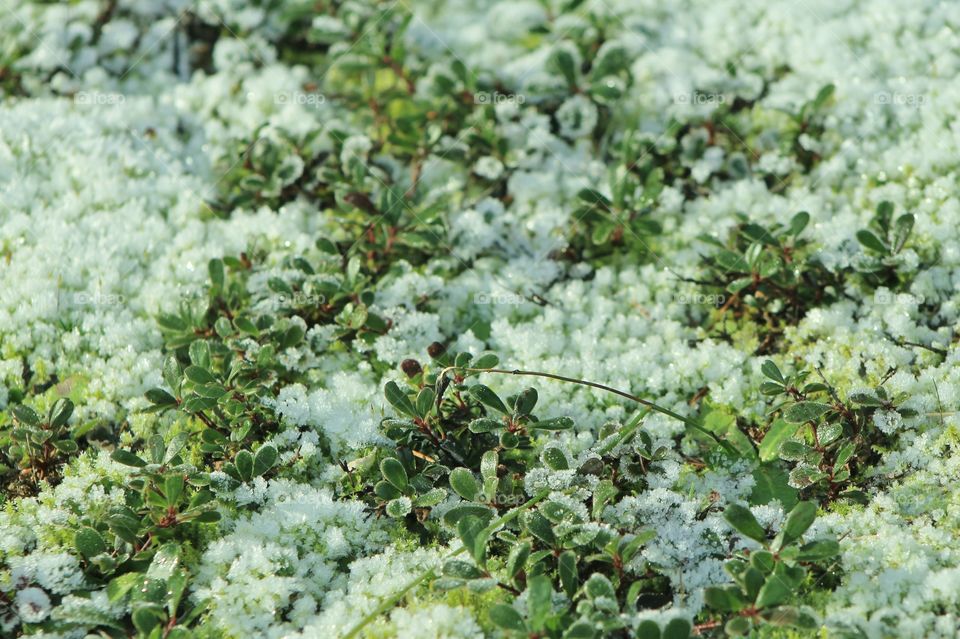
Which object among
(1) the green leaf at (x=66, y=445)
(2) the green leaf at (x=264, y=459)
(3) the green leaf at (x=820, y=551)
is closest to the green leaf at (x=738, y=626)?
(3) the green leaf at (x=820, y=551)

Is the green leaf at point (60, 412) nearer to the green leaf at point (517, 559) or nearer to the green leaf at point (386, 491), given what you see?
the green leaf at point (386, 491)

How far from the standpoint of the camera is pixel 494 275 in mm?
4137

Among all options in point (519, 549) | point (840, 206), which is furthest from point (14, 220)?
point (840, 206)

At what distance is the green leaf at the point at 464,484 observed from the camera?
9.89 feet

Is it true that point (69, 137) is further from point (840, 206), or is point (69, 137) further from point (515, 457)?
point (840, 206)

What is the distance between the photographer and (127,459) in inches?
121

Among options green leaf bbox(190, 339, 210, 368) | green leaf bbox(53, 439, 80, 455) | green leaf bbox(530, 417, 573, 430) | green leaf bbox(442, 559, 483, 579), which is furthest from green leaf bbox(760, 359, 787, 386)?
green leaf bbox(53, 439, 80, 455)

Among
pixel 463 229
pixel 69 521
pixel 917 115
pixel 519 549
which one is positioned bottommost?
pixel 69 521

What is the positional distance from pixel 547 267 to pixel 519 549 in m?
1.77

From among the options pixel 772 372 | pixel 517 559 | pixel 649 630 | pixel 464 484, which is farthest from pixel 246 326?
pixel 772 372

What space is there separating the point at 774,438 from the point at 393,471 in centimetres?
149

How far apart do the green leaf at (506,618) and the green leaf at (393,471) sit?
676 millimetres

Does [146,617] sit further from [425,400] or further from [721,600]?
[721,600]

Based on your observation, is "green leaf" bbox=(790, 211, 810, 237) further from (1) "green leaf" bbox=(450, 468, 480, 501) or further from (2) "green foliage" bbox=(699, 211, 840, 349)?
(1) "green leaf" bbox=(450, 468, 480, 501)
